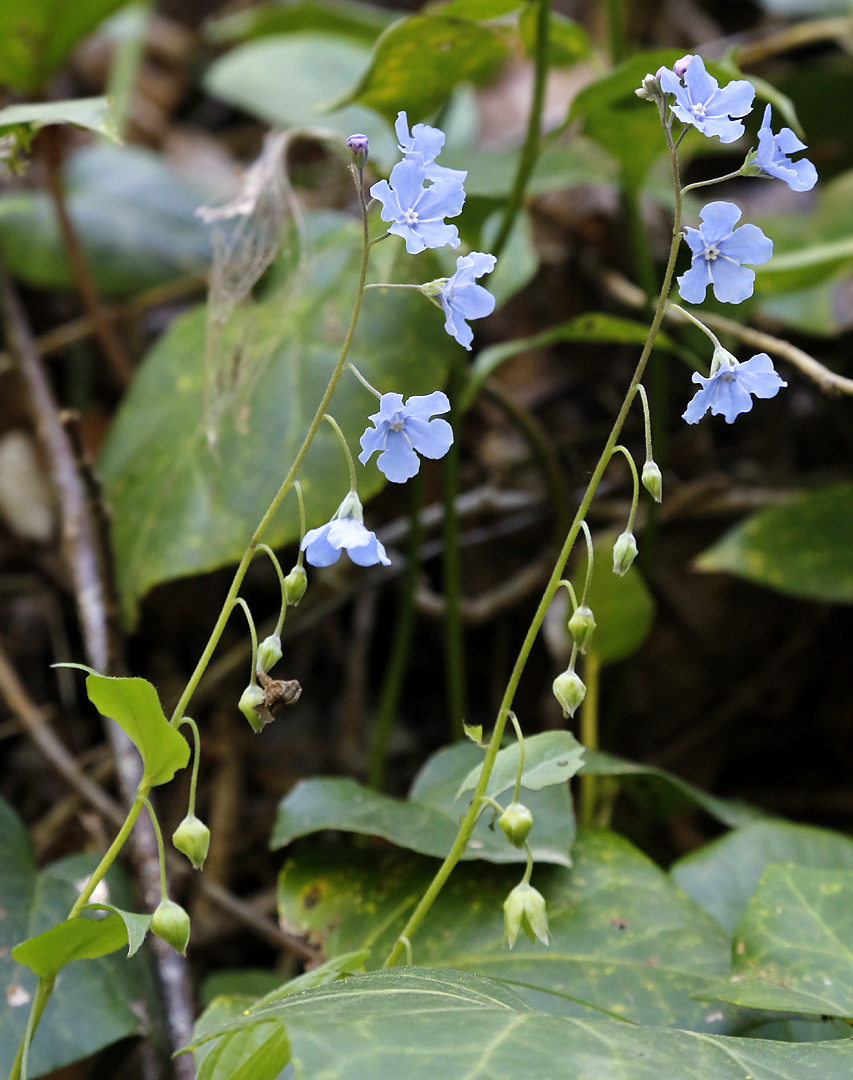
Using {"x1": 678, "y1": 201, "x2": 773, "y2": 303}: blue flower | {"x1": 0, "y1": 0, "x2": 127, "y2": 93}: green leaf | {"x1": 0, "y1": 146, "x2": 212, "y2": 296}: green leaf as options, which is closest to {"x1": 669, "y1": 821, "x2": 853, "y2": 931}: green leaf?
{"x1": 678, "y1": 201, "x2": 773, "y2": 303}: blue flower

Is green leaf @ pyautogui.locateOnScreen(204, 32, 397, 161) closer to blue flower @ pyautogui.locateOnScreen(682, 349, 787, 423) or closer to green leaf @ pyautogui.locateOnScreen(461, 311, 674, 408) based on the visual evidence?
green leaf @ pyautogui.locateOnScreen(461, 311, 674, 408)

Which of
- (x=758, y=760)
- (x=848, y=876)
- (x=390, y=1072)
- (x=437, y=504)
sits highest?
(x=390, y=1072)

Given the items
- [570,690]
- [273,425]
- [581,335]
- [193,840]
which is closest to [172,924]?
[193,840]

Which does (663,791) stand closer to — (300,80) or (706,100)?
(706,100)

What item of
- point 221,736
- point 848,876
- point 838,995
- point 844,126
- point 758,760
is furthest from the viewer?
point 844,126

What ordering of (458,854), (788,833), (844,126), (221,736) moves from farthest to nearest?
(844,126) < (221,736) < (788,833) < (458,854)

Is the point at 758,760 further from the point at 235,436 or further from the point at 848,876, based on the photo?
the point at 235,436

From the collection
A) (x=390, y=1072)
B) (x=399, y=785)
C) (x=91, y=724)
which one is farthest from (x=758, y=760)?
(x=390, y=1072)

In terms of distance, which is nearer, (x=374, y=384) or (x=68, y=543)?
(x=374, y=384)
